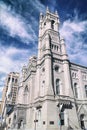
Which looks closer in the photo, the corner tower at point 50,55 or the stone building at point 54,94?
the stone building at point 54,94

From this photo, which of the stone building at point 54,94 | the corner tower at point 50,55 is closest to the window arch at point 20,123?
the stone building at point 54,94

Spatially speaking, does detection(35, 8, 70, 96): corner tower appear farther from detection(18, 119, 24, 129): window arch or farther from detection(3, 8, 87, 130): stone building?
detection(18, 119, 24, 129): window arch

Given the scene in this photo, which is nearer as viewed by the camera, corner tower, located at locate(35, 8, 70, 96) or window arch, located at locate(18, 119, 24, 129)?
corner tower, located at locate(35, 8, 70, 96)

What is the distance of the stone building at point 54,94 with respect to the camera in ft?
107

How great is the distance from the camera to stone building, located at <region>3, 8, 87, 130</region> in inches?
1288

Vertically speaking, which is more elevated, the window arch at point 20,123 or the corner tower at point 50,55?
the corner tower at point 50,55

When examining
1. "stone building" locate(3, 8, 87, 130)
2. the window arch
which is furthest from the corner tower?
the window arch

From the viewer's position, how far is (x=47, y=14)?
5653 centimetres

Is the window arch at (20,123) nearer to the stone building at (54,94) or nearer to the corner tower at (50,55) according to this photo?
the stone building at (54,94)

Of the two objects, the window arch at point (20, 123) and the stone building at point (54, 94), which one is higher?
the stone building at point (54, 94)

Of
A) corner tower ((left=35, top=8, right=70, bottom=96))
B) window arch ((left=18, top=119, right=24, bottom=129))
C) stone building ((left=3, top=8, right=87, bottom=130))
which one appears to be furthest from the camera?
window arch ((left=18, top=119, right=24, bottom=129))

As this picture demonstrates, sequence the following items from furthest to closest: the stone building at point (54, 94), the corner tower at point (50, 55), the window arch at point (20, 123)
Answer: the window arch at point (20, 123)
the corner tower at point (50, 55)
the stone building at point (54, 94)

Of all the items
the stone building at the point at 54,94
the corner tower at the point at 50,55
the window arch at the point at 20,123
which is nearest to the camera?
the stone building at the point at 54,94

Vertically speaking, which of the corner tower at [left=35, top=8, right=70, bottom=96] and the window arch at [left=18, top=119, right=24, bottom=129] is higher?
the corner tower at [left=35, top=8, right=70, bottom=96]
